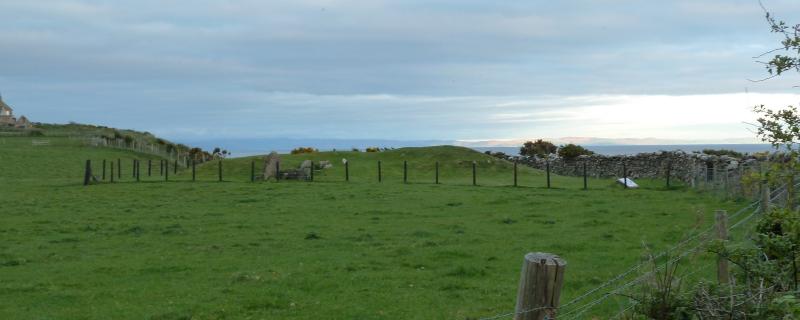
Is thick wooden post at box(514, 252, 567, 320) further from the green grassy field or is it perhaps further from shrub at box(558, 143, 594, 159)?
shrub at box(558, 143, 594, 159)

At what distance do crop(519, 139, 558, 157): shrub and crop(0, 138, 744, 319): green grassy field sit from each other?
33051 millimetres

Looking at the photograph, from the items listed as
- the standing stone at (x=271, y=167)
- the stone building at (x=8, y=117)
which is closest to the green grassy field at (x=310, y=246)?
the standing stone at (x=271, y=167)

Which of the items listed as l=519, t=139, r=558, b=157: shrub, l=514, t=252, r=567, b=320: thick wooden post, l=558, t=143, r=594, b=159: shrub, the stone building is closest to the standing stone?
l=558, t=143, r=594, b=159: shrub

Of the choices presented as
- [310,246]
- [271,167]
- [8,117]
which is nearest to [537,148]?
[271,167]

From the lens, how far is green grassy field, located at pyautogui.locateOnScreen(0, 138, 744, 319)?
36.7ft

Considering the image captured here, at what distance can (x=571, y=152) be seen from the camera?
2168 inches

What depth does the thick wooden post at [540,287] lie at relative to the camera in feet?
16.8

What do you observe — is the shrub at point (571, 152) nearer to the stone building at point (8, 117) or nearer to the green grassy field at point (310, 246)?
the green grassy field at point (310, 246)

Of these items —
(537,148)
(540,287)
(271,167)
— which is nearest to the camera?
(540,287)

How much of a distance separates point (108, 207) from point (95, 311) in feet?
55.1

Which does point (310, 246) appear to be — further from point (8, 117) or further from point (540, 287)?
point (8, 117)

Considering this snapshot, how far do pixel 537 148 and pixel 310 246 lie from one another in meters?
53.7

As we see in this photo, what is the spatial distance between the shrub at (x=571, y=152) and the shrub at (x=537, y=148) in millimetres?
9980

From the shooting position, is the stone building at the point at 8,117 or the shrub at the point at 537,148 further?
the stone building at the point at 8,117
